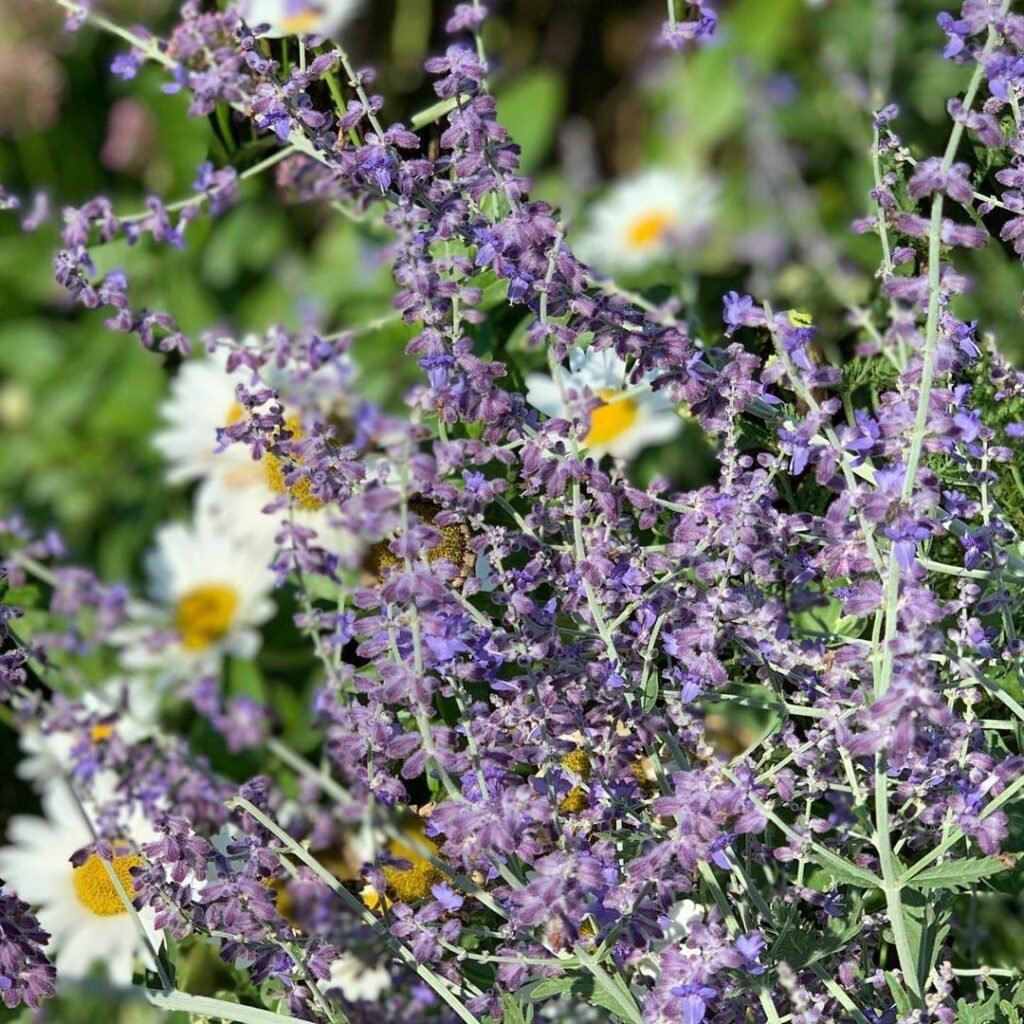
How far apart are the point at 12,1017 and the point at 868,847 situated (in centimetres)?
80

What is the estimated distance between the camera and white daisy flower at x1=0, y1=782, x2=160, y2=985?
4.77ft

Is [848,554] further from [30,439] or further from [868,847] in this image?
[30,439]

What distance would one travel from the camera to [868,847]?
1.19 metres

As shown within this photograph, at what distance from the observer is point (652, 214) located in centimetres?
388

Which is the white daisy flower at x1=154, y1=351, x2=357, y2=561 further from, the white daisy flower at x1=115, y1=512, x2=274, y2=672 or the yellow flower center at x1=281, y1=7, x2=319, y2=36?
the yellow flower center at x1=281, y1=7, x2=319, y2=36

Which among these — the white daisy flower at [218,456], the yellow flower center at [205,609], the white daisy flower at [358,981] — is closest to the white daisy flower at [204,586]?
the yellow flower center at [205,609]

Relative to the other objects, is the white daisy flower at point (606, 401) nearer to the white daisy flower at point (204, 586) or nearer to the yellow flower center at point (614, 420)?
the yellow flower center at point (614, 420)

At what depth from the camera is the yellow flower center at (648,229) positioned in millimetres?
3717

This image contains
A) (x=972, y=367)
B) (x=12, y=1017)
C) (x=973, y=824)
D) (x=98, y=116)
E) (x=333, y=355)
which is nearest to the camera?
(x=973, y=824)

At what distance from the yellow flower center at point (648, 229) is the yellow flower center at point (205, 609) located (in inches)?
62.3

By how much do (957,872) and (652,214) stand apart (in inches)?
121

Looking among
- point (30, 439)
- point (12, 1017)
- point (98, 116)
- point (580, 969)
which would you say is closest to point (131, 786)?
point (580, 969)

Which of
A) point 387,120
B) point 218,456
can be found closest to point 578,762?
point 218,456

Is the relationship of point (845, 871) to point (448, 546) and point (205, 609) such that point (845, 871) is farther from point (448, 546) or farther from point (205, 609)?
point (205, 609)
